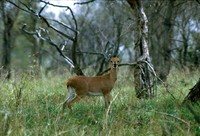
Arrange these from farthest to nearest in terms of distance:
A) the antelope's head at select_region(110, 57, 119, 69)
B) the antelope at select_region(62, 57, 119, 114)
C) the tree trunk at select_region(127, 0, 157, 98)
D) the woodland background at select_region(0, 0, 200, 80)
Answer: the woodland background at select_region(0, 0, 200, 80) < the tree trunk at select_region(127, 0, 157, 98) < the antelope's head at select_region(110, 57, 119, 69) < the antelope at select_region(62, 57, 119, 114)

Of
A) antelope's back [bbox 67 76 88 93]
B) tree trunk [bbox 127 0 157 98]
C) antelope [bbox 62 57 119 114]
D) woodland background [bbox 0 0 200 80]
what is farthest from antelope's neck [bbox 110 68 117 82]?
woodland background [bbox 0 0 200 80]

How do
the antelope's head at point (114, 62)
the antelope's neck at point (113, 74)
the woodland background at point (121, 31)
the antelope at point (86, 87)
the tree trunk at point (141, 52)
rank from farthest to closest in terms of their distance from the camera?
the woodland background at point (121, 31) → the tree trunk at point (141, 52) → the antelope's neck at point (113, 74) → the antelope's head at point (114, 62) → the antelope at point (86, 87)

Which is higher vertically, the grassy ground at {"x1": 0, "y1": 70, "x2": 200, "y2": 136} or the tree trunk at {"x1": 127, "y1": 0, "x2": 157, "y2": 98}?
the tree trunk at {"x1": 127, "y1": 0, "x2": 157, "y2": 98}

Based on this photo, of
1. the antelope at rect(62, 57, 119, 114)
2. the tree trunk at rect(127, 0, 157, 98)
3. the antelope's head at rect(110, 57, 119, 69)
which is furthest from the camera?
the tree trunk at rect(127, 0, 157, 98)

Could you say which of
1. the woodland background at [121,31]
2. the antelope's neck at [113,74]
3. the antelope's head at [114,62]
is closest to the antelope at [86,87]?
the antelope's head at [114,62]

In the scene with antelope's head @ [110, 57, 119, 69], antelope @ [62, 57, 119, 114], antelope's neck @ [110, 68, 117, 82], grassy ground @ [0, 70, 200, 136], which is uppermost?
antelope's head @ [110, 57, 119, 69]

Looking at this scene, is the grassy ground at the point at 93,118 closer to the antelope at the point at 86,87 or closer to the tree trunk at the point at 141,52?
the antelope at the point at 86,87

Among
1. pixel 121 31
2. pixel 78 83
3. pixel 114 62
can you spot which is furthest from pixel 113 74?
pixel 121 31

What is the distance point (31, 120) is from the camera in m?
7.15

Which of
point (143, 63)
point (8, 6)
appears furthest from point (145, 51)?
point (8, 6)

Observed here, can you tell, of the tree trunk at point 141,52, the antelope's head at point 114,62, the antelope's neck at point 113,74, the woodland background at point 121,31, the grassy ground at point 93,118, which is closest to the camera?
the grassy ground at point 93,118

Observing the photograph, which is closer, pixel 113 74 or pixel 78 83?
pixel 78 83

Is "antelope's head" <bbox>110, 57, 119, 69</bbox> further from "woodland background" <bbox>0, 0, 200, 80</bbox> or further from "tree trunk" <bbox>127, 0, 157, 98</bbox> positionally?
"woodland background" <bbox>0, 0, 200, 80</bbox>

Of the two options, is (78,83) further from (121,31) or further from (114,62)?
(121,31)
